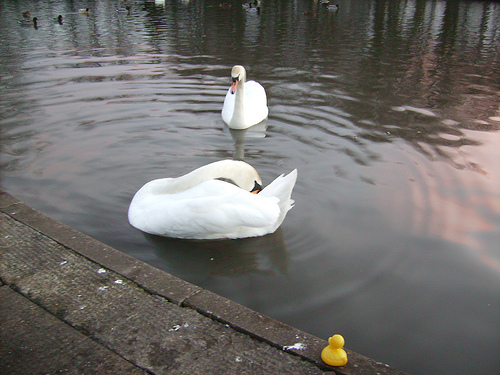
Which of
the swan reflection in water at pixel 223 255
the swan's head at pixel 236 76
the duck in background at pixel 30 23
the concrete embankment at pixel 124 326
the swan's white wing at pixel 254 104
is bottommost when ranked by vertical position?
the swan reflection in water at pixel 223 255

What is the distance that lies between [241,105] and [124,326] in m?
5.55

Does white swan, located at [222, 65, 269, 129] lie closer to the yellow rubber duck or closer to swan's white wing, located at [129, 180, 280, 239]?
swan's white wing, located at [129, 180, 280, 239]

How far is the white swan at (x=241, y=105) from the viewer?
7.89 meters

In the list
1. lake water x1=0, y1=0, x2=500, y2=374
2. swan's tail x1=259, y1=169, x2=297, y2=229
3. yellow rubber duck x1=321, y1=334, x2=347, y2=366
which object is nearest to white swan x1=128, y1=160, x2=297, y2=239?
swan's tail x1=259, y1=169, x2=297, y2=229

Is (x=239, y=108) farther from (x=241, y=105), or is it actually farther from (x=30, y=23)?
(x=30, y=23)

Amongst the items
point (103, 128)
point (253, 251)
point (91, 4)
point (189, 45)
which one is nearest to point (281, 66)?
point (189, 45)

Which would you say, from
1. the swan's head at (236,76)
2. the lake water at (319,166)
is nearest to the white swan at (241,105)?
the swan's head at (236,76)

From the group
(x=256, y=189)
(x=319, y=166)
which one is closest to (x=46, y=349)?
(x=256, y=189)

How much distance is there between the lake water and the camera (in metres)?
3.74

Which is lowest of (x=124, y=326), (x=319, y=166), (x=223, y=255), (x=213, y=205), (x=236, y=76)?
(x=223, y=255)

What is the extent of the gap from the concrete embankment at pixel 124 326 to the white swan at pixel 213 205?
94cm

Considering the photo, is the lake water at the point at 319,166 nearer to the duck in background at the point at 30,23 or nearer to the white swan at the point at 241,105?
the white swan at the point at 241,105

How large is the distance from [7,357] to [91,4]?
32664mm

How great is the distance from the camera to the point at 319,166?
20.6 feet
